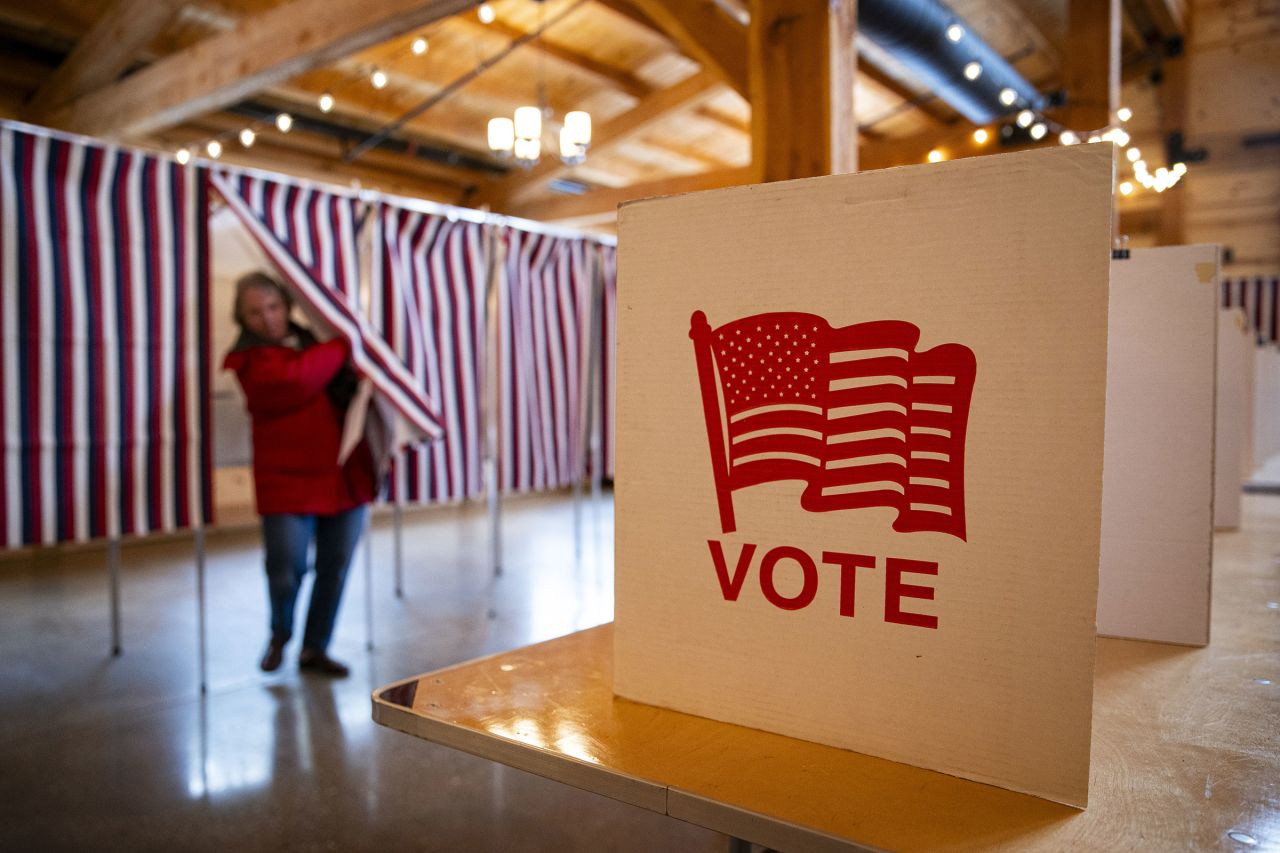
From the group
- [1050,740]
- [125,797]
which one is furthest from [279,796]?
[1050,740]

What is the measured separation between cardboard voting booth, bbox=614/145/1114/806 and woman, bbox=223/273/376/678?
236 centimetres

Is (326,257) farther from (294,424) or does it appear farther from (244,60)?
(244,60)

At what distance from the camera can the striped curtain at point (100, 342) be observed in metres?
2.64

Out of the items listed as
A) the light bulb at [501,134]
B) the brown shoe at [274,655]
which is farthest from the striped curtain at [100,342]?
the light bulb at [501,134]

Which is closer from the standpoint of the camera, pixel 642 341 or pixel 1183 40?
pixel 642 341

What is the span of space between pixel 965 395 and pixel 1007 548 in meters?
0.09

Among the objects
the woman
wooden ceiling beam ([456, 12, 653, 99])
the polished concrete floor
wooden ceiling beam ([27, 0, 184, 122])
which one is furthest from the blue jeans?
wooden ceiling beam ([456, 12, 653, 99])

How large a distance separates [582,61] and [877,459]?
19.2 feet

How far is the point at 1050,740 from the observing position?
508 millimetres

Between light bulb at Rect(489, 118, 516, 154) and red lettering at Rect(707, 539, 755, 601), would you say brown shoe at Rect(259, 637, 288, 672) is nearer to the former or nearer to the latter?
light bulb at Rect(489, 118, 516, 154)

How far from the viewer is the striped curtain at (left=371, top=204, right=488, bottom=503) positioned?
366 cm

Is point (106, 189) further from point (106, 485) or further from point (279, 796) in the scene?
point (279, 796)

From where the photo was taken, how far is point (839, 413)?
1.87ft

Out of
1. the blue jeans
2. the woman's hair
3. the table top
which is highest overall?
the woman's hair
